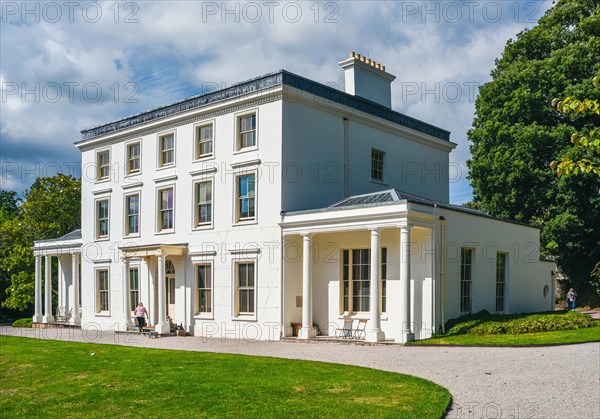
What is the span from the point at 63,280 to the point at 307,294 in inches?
736

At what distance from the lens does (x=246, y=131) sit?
25.1 meters

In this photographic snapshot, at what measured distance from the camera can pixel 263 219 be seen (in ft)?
78.9

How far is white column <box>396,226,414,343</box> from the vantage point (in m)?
20.1

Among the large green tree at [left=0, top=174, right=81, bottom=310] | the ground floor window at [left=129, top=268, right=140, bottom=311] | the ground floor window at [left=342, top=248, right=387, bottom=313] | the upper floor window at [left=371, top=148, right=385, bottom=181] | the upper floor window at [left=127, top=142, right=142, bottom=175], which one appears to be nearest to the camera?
the ground floor window at [left=342, top=248, right=387, bottom=313]

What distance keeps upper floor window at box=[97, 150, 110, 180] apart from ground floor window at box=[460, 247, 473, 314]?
17745 millimetres

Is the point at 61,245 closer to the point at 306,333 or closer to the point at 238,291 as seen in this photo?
the point at 238,291

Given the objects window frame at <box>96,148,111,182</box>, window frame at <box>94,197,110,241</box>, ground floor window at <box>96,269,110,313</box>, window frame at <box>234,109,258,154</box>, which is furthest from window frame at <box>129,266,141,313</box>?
window frame at <box>234,109,258,154</box>

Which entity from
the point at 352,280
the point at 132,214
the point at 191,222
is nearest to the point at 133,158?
the point at 132,214

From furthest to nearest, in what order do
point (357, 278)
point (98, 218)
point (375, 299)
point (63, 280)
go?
1. point (63, 280)
2. point (98, 218)
3. point (357, 278)
4. point (375, 299)

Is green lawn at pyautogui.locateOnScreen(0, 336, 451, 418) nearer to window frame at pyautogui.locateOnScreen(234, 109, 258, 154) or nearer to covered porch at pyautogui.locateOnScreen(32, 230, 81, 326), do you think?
window frame at pyautogui.locateOnScreen(234, 109, 258, 154)

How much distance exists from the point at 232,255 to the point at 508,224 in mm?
11076

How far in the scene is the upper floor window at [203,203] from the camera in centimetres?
2645

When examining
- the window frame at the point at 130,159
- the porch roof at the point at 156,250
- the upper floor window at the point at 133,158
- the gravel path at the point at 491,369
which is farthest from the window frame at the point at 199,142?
the gravel path at the point at 491,369

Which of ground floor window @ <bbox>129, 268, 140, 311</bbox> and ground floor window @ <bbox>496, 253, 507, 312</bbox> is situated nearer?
ground floor window @ <bbox>496, 253, 507, 312</bbox>
